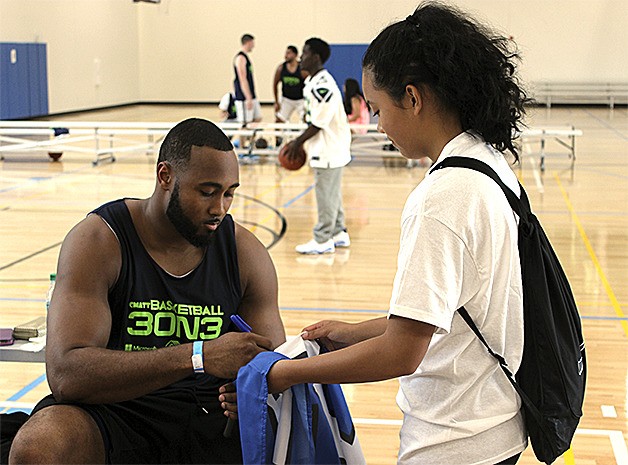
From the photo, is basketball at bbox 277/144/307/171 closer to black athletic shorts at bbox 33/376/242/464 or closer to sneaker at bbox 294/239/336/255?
sneaker at bbox 294/239/336/255

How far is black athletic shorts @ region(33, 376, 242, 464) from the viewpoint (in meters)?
2.47

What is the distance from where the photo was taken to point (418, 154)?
5.96 feet

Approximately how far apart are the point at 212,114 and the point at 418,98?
22018 millimetres

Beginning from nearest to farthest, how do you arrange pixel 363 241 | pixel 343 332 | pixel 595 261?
pixel 343 332 < pixel 595 261 < pixel 363 241

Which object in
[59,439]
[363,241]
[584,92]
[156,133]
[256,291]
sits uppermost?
[256,291]

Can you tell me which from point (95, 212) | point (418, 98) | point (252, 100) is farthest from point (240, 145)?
point (418, 98)

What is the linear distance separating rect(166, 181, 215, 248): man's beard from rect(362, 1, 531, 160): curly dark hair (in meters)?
0.95

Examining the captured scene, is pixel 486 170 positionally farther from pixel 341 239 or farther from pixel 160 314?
pixel 341 239

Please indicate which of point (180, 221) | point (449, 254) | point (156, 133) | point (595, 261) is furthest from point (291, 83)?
point (449, 254)

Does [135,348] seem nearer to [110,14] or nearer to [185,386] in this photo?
[185,386]

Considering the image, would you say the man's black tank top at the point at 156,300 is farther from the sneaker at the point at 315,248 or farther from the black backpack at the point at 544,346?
the sneaker at the point at 315,248

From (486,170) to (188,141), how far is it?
1108mm

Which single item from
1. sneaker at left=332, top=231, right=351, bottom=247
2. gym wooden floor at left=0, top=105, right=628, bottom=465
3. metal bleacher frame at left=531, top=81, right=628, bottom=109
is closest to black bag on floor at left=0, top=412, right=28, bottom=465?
gym wooden floor at left=0, top=105, right=628, bottom=465

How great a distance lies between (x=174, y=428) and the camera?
2537 mm
